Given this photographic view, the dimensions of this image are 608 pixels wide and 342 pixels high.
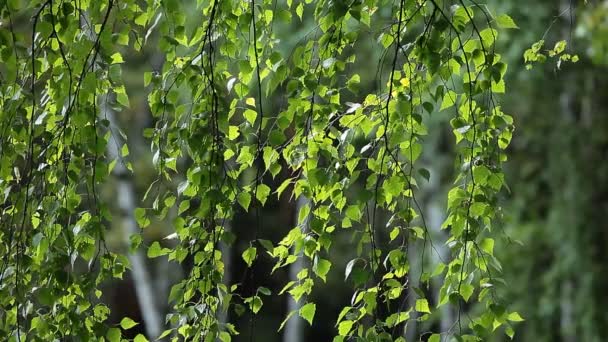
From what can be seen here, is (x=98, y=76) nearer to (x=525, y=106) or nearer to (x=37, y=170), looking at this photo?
(x=37, y=170)

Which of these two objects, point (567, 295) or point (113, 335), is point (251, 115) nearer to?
point (113, 335)

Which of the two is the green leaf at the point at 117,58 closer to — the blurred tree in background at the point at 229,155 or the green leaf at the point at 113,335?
the blurred tree in background at the point at 229,155

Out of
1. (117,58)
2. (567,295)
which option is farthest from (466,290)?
(567,295)

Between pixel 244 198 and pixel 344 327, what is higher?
pixel 244 198

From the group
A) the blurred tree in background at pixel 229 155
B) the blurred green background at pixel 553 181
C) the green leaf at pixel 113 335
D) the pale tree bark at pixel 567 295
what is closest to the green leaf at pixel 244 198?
the blurred tree in background at pixel 229 155

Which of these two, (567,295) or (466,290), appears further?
(567,295)

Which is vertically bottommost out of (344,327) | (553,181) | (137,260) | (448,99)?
(344,327)

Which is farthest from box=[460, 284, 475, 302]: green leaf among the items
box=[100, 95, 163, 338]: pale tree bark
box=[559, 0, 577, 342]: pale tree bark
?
box=[100, 95, 163, 338]: pale tree bark

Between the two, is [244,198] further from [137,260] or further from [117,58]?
[137,260]

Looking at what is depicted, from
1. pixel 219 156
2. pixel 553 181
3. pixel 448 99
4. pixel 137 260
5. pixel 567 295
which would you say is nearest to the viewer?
pixel 219 156

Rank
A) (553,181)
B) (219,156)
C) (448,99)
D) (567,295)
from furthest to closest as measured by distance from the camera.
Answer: (553,181) < (567,295) < (448,99) < (219,156)

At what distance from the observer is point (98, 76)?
150 centimetres

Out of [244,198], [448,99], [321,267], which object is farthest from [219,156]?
[448,99]

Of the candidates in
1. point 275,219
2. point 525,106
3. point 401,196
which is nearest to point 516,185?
point 525,106
